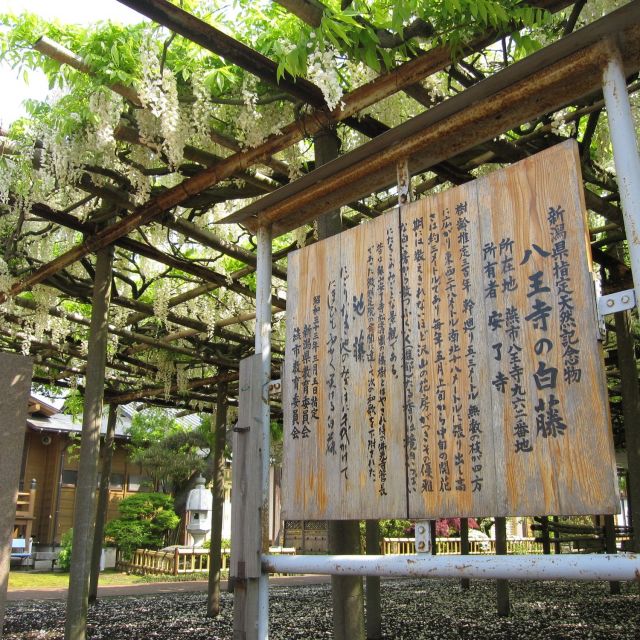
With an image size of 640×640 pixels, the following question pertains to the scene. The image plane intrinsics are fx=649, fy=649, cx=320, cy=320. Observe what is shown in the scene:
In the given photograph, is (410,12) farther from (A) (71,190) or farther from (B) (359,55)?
(A) (71,190)

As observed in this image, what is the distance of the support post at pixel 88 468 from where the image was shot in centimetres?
501

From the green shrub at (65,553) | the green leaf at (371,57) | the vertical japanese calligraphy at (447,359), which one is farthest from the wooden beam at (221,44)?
the green shrub at (65,553)

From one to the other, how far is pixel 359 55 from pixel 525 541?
1665 cm

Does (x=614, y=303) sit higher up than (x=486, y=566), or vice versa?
(x=614, y=303)

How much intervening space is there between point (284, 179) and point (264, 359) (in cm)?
246

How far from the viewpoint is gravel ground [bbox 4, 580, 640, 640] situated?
250 inches

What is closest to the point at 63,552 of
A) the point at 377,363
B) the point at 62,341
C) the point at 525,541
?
the point at 62,341

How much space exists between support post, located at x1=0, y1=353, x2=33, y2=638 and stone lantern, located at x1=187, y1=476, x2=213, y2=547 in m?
13.0

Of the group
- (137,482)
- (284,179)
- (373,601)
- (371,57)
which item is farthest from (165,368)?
(137,482)

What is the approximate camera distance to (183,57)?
4242 mm

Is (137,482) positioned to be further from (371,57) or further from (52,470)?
(371,57)

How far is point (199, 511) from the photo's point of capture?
56.8 feet

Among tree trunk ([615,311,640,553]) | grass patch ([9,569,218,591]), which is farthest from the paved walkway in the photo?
tree trunk ([615,311,640,553])

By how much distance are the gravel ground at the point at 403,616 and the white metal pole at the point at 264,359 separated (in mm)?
3792
